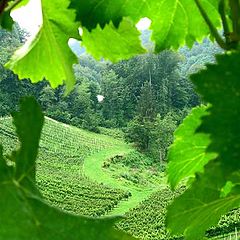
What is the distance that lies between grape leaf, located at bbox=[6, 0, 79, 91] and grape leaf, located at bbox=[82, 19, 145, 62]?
0.02 metres

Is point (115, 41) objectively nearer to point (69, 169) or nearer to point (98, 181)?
A: point (98, 181)

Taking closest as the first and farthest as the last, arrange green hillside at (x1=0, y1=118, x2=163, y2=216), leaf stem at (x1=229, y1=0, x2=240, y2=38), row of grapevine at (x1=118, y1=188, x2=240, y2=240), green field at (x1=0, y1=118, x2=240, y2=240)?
leaf stem at (x1=229, y1=0, x2=240, y2=38)
row of grapevine at (x1=118, y1=188, x2=240, y2=240)
green field at (x1=0, y1=118, x2=240, y2=240)
green hillside at (x1=0, y1=118, x2=163, y2=216)

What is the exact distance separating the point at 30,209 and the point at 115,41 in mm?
457

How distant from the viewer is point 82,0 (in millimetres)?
457

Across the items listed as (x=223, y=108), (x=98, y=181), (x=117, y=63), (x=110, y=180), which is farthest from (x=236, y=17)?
(x=110, y=180)

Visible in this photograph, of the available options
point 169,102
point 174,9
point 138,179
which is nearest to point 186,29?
point 174,9

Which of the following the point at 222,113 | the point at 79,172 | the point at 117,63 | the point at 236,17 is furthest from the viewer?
the point at 79,172

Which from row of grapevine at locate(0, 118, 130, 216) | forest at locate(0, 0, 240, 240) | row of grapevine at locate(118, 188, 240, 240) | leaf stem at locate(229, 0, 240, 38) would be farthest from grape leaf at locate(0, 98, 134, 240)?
row of grapevine at locate(0, 118, 130, 216)

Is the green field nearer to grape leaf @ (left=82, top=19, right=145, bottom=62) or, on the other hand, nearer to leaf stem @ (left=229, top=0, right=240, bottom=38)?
grape leaf @ (left=82, top=19, right=145, bottom=62)

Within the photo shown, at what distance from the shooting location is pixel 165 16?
0.57 metres

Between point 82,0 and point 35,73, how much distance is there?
11.3 inches

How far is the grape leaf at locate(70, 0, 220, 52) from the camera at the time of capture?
1.60 feet

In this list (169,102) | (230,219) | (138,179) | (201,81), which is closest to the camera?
(201,81)

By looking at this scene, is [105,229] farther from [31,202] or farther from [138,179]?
[138,179]
